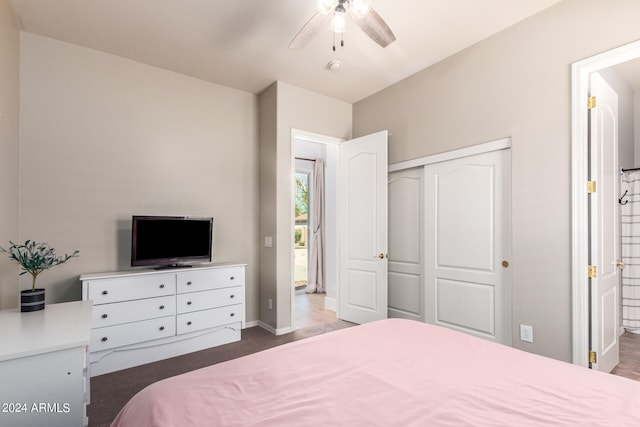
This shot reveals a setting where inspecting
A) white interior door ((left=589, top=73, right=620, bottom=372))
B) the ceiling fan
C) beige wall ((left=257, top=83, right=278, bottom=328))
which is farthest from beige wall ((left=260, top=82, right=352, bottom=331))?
white interior door ((left=589, top=73, right=620, bottom=372))

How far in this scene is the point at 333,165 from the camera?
5.09m

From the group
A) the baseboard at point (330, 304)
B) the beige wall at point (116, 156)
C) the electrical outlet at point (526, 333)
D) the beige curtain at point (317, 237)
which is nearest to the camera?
the electrical outlet at point (526, 333)

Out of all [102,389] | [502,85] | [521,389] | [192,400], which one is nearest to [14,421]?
[192,400]

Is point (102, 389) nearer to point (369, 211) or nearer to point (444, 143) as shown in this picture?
point (369, 211)

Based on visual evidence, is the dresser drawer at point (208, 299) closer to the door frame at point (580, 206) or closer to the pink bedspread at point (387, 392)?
the pink bedspread at point (387, 392)

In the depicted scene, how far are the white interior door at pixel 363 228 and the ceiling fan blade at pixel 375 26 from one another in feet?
5.19

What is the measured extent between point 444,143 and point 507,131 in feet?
1.98

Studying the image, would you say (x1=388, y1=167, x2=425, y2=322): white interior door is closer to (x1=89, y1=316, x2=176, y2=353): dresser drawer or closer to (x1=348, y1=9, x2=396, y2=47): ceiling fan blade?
(x1=348, y1=9, x2=396, y2=47): ceiling fan blade

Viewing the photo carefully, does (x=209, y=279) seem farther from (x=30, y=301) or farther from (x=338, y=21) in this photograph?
(x=338, y=21)

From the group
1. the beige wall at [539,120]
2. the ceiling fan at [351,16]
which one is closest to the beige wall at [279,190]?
the ceiling fan at [351,16]

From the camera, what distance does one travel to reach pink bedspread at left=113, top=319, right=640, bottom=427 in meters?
0.94

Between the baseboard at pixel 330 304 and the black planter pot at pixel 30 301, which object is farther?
the baseboard at pixel 330 304

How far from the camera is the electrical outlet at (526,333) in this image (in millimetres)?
2553

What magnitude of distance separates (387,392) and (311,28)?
2.07 metres
